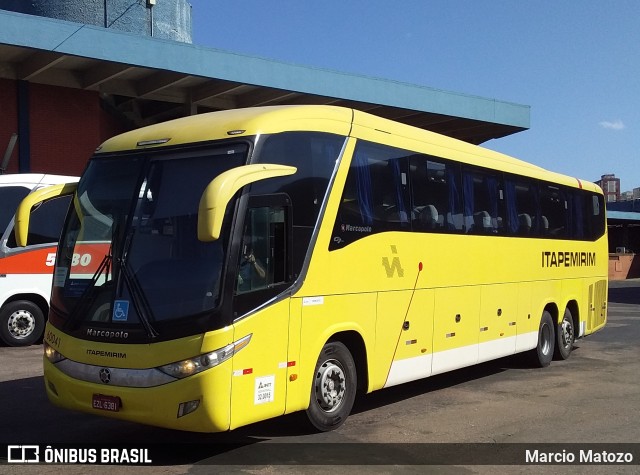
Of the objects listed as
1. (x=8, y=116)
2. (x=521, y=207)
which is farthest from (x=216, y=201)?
(x=8, y=116)

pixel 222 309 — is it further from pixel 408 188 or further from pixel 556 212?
pixel 556 212

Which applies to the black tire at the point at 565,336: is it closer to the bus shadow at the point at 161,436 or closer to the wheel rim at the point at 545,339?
the wheel rim at the point at 545,339

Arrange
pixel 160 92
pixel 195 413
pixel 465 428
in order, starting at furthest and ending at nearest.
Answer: pixel 160 92, pixel 465 428, pixel 195 413

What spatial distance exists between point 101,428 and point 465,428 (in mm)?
3898

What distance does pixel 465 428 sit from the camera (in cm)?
785

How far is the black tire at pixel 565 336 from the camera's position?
13.0 meters

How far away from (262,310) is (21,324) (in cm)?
911

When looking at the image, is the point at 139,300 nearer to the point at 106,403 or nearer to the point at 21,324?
the point at 106,403

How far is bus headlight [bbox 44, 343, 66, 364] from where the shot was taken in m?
6.84

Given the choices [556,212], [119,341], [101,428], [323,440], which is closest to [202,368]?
[119,341]

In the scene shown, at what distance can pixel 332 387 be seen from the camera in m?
→ 7.56

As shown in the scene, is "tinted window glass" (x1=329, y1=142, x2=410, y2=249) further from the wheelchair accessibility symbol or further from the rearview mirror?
the wheelchair accessibility symbol

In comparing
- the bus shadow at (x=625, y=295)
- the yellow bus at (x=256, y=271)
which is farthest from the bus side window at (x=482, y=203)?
the bus shadow at (x=625, y=295)

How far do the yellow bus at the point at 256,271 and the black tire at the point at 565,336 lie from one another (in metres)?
3.73
